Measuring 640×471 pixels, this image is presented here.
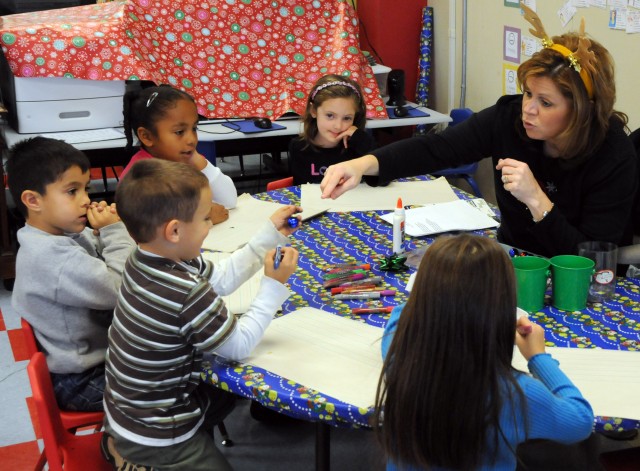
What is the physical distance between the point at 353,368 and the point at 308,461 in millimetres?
934

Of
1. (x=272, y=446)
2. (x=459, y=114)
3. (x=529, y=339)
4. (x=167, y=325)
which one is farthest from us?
(x=459, y=114)

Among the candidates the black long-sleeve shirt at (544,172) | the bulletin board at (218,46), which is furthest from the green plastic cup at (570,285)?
the bulletin board at (218,46)

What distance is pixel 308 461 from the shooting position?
2.30 meters

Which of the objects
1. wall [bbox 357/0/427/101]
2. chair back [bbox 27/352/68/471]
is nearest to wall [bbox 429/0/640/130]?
wall [bbox 357/0/427/101]

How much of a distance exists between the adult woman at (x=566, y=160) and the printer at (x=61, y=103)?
182 cm

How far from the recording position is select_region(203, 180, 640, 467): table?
1.39 metres

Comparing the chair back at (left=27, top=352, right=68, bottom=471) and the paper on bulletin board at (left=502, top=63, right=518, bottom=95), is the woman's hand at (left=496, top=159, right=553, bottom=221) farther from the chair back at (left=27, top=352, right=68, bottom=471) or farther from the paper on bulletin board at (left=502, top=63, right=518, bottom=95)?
the paper on bulletin board at (left=502, top=63, right=518, bottom=95)

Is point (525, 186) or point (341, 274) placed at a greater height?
point (525, 186)

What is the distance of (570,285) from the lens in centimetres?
167

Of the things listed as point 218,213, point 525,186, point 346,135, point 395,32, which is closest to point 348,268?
point 525,186

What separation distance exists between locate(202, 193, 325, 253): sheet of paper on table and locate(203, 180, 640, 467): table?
0.13m

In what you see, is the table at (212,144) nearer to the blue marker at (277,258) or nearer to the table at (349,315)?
the table at (349,315)

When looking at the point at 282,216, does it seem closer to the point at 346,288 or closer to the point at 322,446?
the point at 346,288

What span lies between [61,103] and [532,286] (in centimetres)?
251
